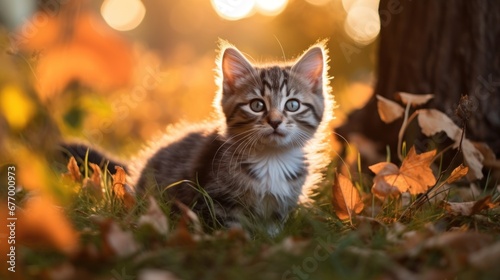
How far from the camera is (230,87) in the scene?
3.04m

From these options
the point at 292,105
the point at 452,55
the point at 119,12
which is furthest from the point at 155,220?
the point at 119,12

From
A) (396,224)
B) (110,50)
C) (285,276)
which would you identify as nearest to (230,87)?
(396,224)

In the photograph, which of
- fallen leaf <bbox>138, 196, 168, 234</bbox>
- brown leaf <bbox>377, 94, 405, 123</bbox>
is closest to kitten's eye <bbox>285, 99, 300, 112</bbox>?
brown leaf <bbox>377, 94, 405, 123</bbox>

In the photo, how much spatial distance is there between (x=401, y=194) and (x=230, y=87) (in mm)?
1015

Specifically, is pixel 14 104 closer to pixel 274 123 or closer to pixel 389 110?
pixel 274 123

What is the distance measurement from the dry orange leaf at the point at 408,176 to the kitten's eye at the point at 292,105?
0.47 metres

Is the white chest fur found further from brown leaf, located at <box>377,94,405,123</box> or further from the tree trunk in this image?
the tree trunk

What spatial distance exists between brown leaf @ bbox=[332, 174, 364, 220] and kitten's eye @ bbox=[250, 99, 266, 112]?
515 millimetres

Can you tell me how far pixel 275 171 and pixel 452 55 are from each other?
4.70 feet

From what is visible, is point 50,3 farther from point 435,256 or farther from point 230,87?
point 435,256

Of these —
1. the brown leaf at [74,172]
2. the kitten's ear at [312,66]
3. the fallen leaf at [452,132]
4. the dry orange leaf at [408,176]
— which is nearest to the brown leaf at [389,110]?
the fallen leaf at [452,132]

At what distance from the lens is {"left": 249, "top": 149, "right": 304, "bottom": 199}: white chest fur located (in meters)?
2.78

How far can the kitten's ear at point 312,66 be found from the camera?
2.99m

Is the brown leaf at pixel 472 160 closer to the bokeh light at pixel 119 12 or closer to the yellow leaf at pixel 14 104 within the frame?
the yellow leaf at pixel 14 104
